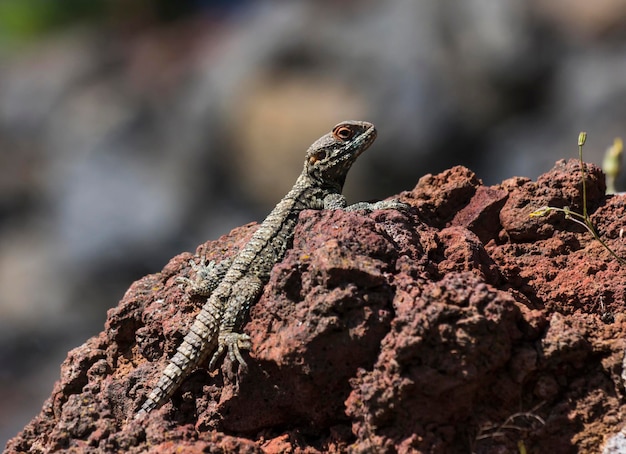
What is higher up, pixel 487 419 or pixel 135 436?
pixel 135 436

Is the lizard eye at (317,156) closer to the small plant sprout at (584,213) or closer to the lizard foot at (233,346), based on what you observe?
the small plant sprout at (584,213)

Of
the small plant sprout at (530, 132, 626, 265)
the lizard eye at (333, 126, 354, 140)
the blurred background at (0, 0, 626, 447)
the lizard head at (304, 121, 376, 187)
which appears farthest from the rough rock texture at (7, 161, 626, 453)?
the blurred background at (0, 0, 626, 447)

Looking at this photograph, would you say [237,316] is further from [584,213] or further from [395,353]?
[584,213]

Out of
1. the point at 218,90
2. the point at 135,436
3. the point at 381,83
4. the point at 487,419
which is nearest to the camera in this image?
the point at 487,419

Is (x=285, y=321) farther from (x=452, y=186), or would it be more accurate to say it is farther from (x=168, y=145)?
(x=168, y=145)

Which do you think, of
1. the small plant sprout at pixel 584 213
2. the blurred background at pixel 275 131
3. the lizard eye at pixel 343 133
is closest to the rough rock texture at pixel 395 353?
the small plant sprout at pixel 584 213

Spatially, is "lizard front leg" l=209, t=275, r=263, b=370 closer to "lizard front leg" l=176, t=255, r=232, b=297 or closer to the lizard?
the lizard

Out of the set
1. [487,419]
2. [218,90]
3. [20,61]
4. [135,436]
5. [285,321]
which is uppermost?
[20,61]

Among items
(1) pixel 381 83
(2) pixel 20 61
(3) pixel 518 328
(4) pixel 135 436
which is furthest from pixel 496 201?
(2) pixel 20 61
